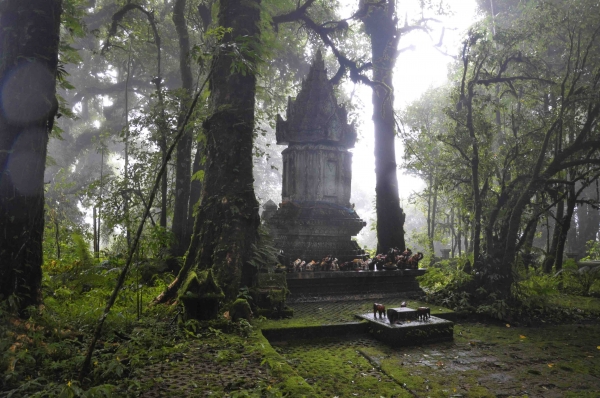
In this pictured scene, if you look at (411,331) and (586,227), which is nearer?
(411,331)

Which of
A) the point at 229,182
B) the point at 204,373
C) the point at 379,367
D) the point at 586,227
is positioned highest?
the point at 586,227

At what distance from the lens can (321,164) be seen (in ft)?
36.2

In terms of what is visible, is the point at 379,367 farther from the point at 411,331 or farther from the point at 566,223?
the point at 566,223

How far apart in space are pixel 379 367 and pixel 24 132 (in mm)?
4691

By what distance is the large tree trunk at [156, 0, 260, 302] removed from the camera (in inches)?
249

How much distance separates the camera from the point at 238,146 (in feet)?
23.5

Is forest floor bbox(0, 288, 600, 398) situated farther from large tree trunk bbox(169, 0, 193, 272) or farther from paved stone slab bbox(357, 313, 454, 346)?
large tree trunk bbox(169, 0, 193, 272)

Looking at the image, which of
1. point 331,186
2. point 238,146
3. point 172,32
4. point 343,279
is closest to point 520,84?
point 331,186

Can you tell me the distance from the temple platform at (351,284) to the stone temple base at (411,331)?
7.78 ft

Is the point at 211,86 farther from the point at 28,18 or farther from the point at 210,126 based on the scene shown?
the point at 28,18

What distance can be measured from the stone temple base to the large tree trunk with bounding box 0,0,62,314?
170 inches

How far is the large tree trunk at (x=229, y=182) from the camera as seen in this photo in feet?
20.7

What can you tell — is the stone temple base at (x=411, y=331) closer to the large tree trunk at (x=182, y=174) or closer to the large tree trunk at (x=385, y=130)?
the large tree trunk at (x=385, y=130)

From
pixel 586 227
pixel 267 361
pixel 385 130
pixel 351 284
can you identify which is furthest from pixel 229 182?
pixel 586 227
